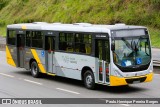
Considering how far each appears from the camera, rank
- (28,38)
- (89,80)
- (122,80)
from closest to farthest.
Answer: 1. (122,80)
2. (89,80)
3. (28,38)

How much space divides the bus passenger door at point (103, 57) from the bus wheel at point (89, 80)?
0.50 metres

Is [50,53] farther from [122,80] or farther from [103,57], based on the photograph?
[122,80]

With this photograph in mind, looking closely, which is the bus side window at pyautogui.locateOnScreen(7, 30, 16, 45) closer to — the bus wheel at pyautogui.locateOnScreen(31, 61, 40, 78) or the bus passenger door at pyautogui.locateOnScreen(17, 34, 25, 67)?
the bus passenger door at pyautogui.locateOnScreen(17, 34, 25, 67)

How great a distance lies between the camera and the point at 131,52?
16.2 metres

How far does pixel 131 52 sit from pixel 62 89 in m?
3.41

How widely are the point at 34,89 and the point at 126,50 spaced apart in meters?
4.36

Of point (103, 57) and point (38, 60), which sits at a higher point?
point (103, 57)

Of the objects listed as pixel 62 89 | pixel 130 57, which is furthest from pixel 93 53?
pixel 62 89

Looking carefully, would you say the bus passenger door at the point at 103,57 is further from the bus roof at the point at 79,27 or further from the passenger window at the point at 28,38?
the passenger window at the point at 28,38

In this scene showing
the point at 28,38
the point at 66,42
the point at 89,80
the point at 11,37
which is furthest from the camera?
the point at 11,37

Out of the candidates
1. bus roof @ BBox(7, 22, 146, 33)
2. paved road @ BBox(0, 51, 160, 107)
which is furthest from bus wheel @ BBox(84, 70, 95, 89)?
bus roof @ BBox(7, 22, 146, 33)

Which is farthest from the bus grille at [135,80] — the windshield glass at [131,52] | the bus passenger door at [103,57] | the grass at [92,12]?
the grass at [92,12]

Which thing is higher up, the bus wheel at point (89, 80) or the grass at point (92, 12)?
the grass at point (92, 12)

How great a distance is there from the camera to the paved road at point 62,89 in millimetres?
15766
